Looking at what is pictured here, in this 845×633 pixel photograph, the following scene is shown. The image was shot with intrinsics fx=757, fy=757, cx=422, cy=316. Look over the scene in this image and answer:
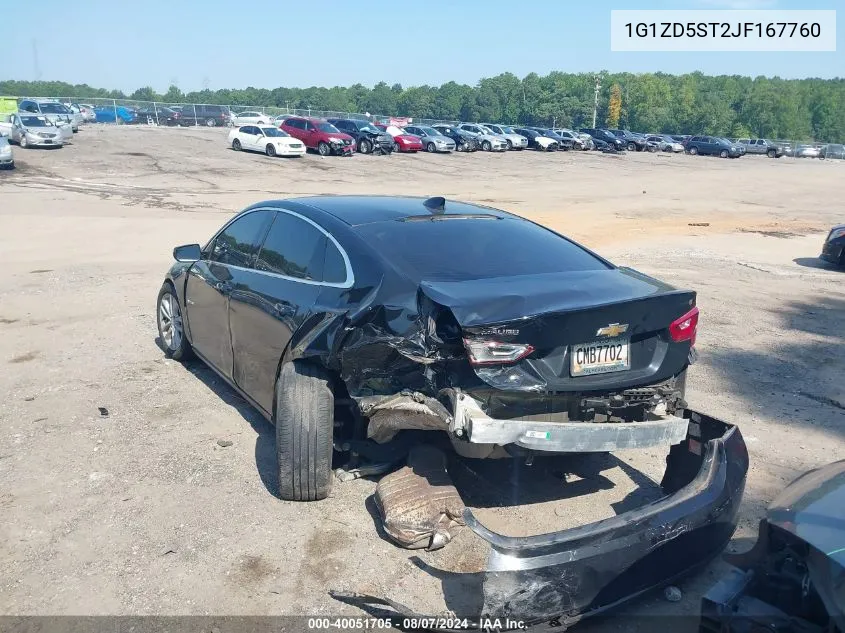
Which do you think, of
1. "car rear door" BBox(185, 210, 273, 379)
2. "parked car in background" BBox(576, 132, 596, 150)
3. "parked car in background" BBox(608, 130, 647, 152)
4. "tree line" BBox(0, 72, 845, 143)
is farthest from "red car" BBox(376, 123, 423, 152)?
"tree line" BBox(0, 72, 845, 143)

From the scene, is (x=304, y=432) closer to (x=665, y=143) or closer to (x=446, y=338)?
(x=446, y=338)

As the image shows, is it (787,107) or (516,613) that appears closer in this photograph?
(516,613)

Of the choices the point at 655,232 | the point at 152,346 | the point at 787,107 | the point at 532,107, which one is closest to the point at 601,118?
the point at 532,107

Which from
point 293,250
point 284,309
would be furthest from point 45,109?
point 284,309

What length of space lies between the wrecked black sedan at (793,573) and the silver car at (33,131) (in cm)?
3595

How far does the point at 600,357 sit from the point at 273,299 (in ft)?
7.08

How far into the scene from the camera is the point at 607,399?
3893 millimetres

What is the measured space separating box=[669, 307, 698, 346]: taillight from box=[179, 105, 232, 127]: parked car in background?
212 ft

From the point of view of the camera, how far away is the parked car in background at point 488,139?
50.2 metres

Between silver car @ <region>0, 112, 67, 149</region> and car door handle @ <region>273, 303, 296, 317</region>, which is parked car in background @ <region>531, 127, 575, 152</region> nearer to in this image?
silver car @ <region>0, 112, 67, 149</region>

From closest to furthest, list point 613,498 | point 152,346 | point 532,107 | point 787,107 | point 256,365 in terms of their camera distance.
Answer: point 613,498 < point 256,365 < point 152,346 < point 787,107 < point 532,107

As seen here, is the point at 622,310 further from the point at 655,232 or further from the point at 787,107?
the point at 787,107

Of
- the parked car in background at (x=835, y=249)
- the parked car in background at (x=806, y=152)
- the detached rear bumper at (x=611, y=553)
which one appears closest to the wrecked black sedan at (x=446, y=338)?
the detached rear bumper at (x=611, y=553)

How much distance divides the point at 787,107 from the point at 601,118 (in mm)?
28773
